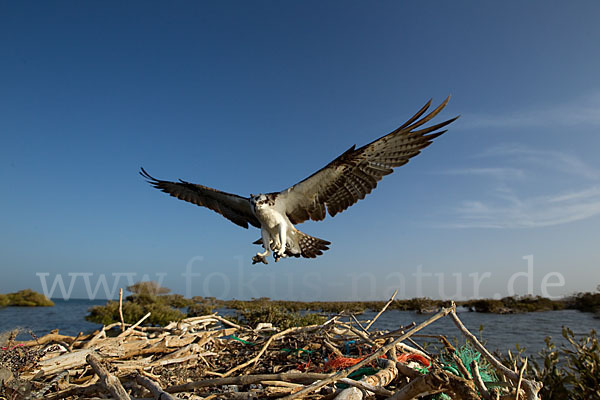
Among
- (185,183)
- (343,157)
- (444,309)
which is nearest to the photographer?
(444,309)

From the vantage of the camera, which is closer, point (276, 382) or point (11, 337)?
Result: point (276, 382)

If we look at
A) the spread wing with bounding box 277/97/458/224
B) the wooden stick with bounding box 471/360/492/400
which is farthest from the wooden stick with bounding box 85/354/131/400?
the spread wing with bounding box 277/97/458/224

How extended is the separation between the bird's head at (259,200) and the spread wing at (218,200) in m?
0.54

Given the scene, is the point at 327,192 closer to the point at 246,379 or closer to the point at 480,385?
the point at 246,379

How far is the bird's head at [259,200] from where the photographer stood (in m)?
4.48

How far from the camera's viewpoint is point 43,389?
237cm

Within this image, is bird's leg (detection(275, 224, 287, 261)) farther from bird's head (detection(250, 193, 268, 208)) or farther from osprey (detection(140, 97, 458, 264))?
bird's head (detection(250, 193, 268, 208))

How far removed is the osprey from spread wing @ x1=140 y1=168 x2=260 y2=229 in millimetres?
103

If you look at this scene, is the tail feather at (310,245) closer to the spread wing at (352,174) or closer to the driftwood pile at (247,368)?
the spread wing at (352,174)

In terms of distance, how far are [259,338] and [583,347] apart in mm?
4101

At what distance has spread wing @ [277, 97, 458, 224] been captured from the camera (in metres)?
4.39

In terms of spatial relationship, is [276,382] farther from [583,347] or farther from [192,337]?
[583,347]

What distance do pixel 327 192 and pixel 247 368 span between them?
8.14 feet

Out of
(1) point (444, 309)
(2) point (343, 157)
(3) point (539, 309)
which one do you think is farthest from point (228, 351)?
(3) point (539, 309)
